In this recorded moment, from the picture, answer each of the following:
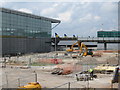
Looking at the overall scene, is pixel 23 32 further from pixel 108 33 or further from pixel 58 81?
pixel 108 33

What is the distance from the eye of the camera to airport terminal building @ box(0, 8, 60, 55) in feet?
212

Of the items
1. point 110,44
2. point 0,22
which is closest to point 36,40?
point 0,22

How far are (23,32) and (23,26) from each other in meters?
2.31

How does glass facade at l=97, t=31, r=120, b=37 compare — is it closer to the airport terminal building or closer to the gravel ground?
the airport terminal building

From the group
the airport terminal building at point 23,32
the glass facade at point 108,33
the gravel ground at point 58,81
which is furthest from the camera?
the glass facade at point 108,33

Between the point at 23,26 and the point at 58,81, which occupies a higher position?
the point at 23,26

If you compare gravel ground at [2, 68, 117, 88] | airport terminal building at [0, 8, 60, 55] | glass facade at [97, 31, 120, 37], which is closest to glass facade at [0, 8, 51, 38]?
airport terminal building at [0, 8, 60, 55]

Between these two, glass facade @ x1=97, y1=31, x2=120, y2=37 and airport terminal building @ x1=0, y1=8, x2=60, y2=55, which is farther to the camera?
glass facade @ x1=97, y1=31, x2=120, y2=37

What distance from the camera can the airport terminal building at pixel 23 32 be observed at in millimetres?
64500

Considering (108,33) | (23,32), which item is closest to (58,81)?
(23,32)

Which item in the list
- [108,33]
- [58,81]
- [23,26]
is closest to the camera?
[58,81]

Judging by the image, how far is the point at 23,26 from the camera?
74188mm

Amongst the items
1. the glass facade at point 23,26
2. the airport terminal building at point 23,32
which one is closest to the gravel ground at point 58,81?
the airport terminal building at point 23,32

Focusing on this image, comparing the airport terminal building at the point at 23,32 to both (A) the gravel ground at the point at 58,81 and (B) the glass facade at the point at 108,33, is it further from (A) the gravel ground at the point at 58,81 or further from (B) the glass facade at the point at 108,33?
(A) the gravel ground at the point at 58,81
